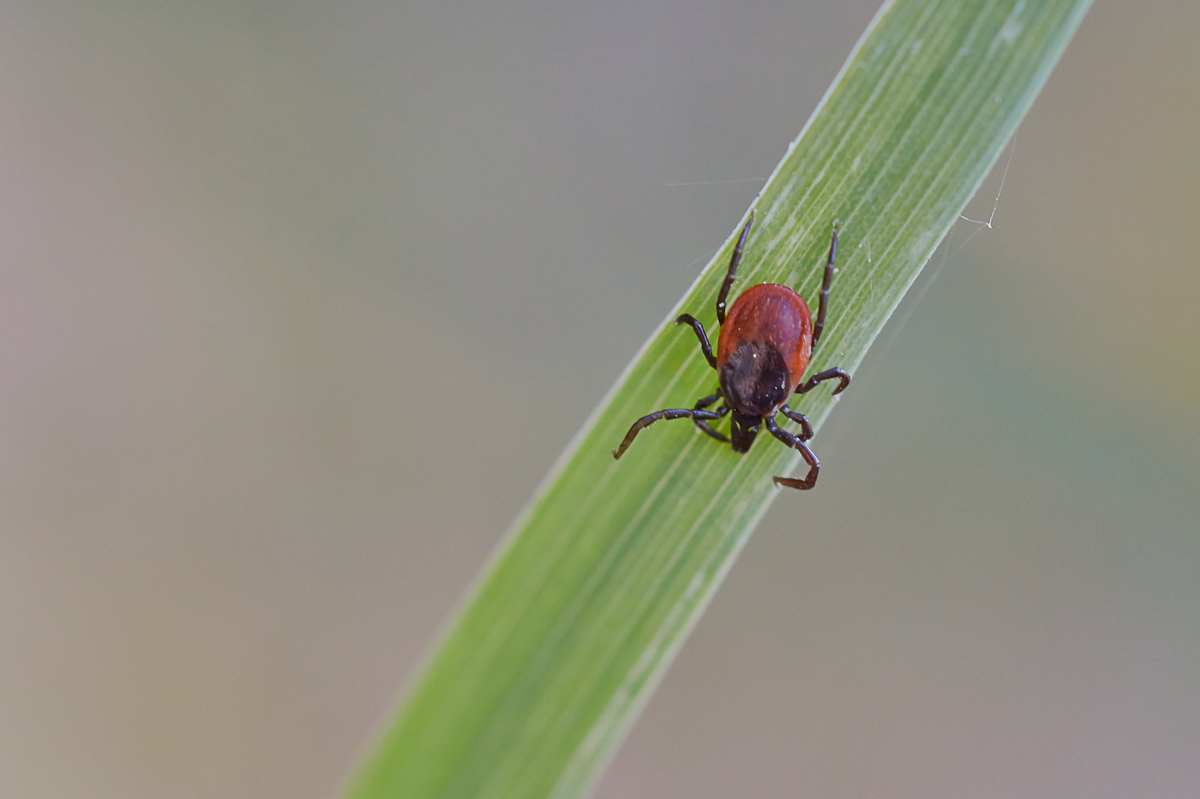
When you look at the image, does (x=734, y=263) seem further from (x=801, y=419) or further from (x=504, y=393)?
(x=504, y=393)

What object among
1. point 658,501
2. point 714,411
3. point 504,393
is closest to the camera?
point 658,501

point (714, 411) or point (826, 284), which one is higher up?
point (826, 284)

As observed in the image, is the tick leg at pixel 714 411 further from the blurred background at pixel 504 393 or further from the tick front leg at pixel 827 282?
the blurred background at pixel 504 393

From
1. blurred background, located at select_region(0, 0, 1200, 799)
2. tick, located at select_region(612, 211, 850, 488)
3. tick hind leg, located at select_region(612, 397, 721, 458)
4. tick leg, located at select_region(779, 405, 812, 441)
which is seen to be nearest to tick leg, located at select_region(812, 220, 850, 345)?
tick, located at select_region(612, 211, 850, 488)

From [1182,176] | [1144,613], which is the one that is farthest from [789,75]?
[1144,613]

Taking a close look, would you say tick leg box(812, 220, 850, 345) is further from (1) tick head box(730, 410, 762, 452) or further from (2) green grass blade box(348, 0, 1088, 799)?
(1) tick head box(730, 410, 762, 452)

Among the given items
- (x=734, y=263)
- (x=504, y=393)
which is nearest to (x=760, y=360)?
(x=734, y=263)
